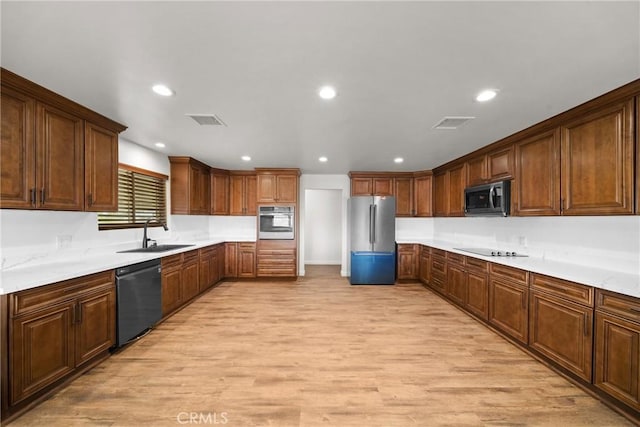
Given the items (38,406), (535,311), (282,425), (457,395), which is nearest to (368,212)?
(535,311)

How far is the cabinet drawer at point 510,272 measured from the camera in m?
2.70

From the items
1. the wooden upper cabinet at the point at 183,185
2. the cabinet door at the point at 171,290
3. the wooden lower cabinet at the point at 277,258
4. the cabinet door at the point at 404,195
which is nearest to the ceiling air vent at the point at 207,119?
the cabinet door at the point at 171,290

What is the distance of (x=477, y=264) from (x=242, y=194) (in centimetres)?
470

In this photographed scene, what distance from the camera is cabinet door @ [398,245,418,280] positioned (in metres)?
5.59

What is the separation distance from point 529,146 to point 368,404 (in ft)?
10.6

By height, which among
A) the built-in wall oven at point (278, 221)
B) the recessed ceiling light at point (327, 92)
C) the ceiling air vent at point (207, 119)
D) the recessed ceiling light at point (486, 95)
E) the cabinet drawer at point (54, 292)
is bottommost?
the cabinet drawer at point (54, 292)

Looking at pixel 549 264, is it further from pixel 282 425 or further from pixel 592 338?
pixel 282 425

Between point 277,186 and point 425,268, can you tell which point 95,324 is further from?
point 425,268

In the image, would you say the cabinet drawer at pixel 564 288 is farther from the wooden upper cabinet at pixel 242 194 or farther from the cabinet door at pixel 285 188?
the wooden upper cabinet at pixel 242 194

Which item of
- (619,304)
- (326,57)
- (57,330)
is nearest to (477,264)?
(619,304)

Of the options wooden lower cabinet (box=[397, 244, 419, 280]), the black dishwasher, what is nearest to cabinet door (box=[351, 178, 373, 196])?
wooden lower cabinet (box=[397, 244, 419, 280])

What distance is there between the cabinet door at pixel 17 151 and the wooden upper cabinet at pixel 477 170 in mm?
5101

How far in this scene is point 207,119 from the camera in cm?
277

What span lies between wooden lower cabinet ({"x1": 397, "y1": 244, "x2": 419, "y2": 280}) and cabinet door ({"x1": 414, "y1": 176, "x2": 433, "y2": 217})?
86cm
